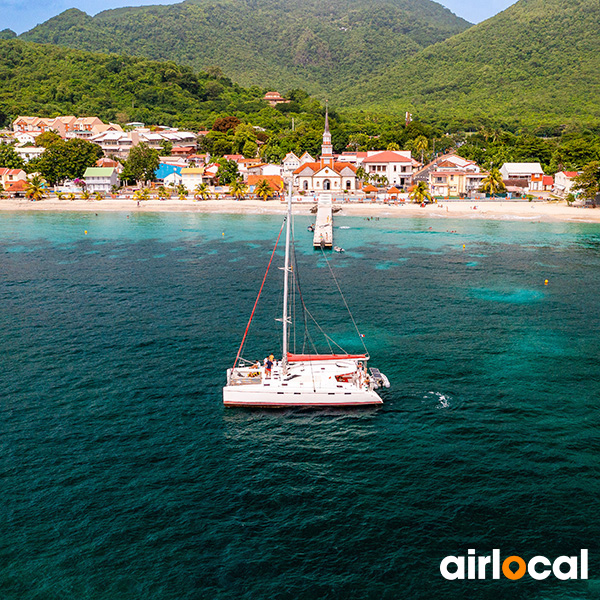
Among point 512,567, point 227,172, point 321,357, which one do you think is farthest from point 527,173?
point 512,567

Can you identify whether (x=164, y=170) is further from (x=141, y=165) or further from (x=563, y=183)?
(x=563, y=183)

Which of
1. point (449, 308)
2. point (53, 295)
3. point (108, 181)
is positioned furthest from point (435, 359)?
point (108, 181)

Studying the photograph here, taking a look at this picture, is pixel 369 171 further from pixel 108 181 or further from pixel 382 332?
pixel 382 332

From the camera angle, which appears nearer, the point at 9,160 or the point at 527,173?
the point at 527,173

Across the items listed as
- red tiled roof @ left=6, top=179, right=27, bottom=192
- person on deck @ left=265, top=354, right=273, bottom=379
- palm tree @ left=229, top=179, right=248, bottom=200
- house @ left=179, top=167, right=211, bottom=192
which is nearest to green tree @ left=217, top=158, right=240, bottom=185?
house @ left=179, top=167, right=211, bottom=192

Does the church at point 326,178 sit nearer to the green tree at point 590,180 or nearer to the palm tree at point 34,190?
the green tree at point 590,180

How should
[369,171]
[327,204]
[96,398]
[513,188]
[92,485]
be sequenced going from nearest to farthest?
[92,485] < [96,398] < [327,204] < [513,188] < [369,171]
